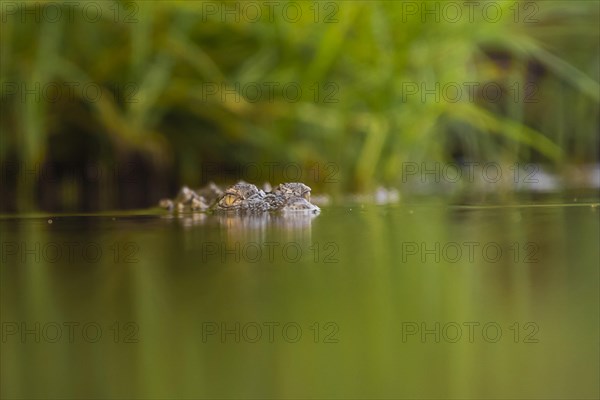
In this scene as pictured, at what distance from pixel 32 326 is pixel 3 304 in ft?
0.50

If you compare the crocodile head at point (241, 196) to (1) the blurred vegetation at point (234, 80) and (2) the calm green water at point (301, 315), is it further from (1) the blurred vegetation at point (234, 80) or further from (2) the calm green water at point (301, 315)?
(1) the blurred vegetation at point (234, 80)

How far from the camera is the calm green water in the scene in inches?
27.8

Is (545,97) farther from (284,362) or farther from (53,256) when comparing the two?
(284,362)

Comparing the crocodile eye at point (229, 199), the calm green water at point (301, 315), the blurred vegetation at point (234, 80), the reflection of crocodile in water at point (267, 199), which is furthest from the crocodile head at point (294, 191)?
the blurred vegetation at point (234, 80)

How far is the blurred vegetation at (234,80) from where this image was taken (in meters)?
3.15

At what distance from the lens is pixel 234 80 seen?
3.36 m

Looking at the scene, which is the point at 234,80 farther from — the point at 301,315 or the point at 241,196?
the point at 301,315

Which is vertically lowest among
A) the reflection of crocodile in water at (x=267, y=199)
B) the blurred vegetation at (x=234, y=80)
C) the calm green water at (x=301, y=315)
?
the calm green water at (x=301, y=315)

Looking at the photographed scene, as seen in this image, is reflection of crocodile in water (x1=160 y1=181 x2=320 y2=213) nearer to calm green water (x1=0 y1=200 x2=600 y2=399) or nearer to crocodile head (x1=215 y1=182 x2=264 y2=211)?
crocodile head (x1=215 y1=182 x2=264 y2=211)

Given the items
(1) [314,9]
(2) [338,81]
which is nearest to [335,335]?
(1) [314,9]

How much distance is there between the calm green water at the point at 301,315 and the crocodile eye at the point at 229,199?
348 millimetres

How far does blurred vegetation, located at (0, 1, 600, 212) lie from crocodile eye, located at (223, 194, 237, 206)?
108 cm

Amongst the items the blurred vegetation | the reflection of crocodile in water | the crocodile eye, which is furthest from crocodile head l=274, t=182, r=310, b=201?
the blurred vegetation

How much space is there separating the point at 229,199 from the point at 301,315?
1.15 meters
